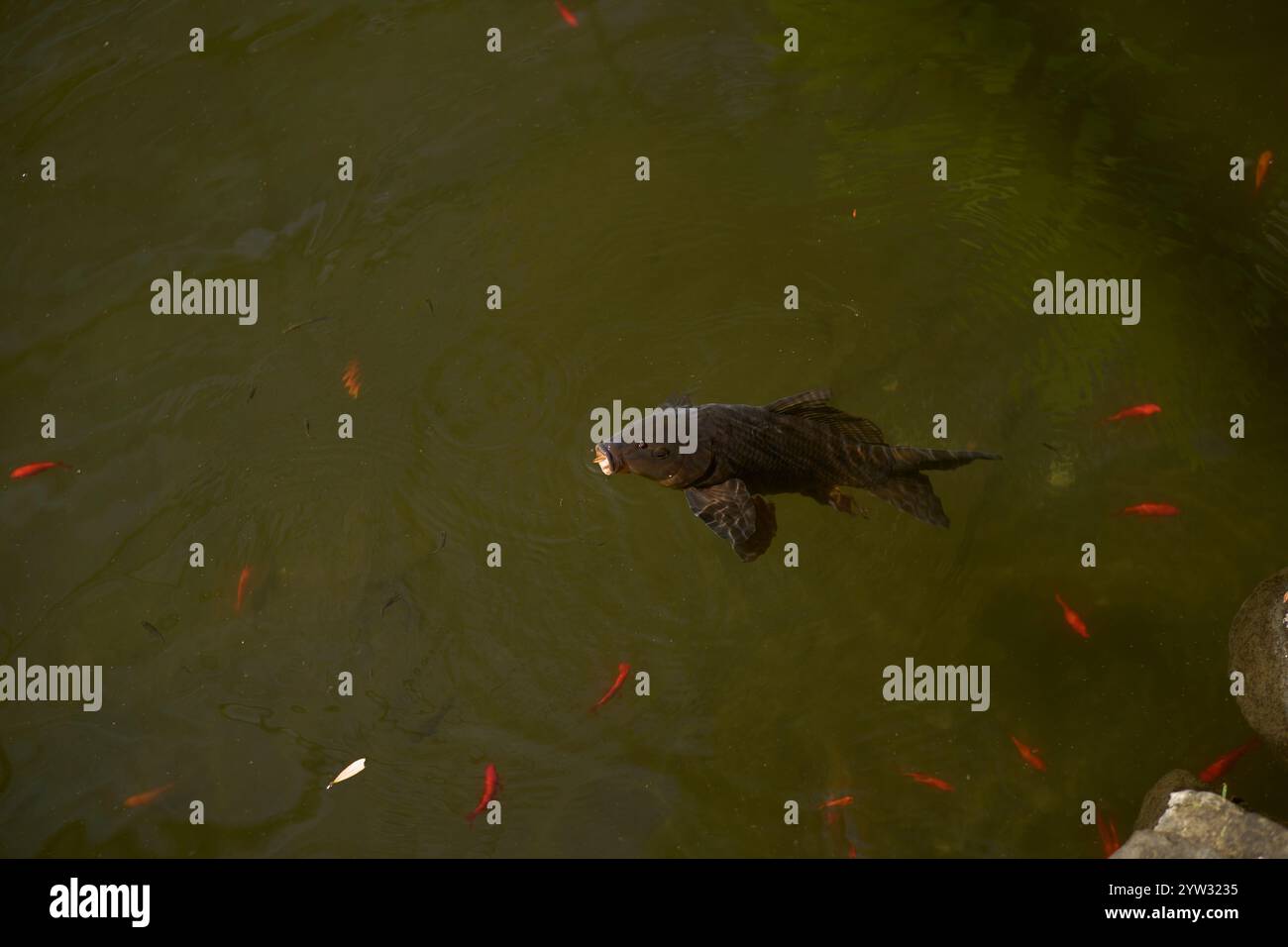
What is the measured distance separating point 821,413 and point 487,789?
2585mm

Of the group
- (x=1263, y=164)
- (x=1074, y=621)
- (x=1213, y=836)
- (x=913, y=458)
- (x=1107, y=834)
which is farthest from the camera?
(x=1263, y=164)

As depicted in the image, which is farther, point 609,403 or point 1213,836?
point 609,403

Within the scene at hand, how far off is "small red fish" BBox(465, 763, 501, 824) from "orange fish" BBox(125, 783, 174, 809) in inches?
63.0

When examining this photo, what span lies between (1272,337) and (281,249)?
5.50 m

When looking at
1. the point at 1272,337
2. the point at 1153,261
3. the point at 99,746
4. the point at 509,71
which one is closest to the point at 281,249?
the point at 509,71

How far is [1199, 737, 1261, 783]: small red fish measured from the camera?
19.0ft

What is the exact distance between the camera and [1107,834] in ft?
19.0

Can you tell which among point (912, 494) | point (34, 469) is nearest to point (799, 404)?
point (912, 494)

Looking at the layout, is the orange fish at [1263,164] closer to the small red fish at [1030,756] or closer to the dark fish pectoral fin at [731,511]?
the small red fish at [1030,756]

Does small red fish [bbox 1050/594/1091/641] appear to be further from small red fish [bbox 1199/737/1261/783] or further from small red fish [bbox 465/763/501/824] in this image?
small red fish [bbox 465/763/501/824]

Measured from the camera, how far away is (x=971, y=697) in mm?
5953

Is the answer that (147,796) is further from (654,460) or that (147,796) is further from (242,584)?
(654,460)

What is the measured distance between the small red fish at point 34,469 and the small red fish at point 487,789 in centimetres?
284

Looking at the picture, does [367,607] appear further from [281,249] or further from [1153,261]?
[1153,261]
